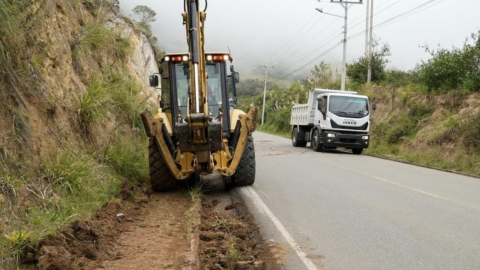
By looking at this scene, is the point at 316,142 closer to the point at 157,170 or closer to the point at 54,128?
the point at 157,170

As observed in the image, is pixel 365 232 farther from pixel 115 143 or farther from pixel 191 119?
pixel 115 143

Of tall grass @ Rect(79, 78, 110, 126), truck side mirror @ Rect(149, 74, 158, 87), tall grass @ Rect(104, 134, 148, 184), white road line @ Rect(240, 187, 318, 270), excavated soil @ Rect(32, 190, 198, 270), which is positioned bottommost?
white road line @ Rect(240, 187, 318, 270)

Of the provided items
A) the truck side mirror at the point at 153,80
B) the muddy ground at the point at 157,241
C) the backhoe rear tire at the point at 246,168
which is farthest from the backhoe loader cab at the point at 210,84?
the muddy ground at the point at 157,241

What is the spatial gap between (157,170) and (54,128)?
2.24 meters

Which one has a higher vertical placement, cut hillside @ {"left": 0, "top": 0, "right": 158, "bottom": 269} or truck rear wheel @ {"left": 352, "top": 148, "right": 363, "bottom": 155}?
cut hillside @ {"left": 0, "top": 0, "right": 158, "bottom": 269}

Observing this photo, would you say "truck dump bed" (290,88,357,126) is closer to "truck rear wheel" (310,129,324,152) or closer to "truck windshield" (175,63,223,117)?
"truck rear wheel" (310,129,324,152)

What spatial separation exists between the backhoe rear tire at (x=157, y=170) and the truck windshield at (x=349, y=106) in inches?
496

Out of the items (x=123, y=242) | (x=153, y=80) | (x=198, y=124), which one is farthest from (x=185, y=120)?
(x=123, y=242)

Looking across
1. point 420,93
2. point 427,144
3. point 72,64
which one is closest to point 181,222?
point 72,64

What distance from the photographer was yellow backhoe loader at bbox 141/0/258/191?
25.0 ft

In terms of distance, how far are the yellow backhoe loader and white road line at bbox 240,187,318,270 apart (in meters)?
0.56

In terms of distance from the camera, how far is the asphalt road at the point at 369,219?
532cm

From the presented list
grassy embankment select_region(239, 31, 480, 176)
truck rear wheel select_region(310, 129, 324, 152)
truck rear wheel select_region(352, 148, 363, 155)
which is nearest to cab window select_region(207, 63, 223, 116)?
grassy embankment select_region(239, 31, 480, 176)

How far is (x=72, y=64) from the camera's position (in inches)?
386
